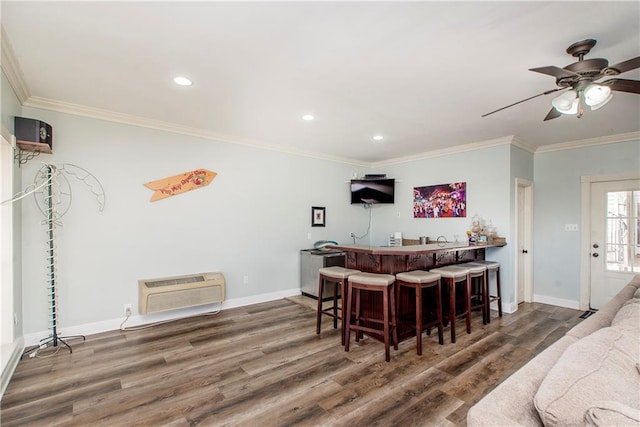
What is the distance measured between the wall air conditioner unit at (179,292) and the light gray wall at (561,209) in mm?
4979

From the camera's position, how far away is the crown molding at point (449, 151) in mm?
4527

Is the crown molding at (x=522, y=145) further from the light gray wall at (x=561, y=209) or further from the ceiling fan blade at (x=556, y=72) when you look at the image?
the ceiling fan blade at (x=556, y=72)

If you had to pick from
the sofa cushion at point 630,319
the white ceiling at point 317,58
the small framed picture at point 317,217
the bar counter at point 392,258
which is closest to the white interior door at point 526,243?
the white ceiling at point 317,58

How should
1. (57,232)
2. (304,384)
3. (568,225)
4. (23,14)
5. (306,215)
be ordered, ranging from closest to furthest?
(23,14) < (304,384) < (57,232) < (568,225) < (306,215)

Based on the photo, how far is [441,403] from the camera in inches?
89.0

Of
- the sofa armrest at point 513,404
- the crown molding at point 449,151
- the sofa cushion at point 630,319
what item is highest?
the crown molding at point 449,151

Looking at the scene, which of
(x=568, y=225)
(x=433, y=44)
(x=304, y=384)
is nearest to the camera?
(x=433, y=44)

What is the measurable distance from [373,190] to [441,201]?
1249 millimetres

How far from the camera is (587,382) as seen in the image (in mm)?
915

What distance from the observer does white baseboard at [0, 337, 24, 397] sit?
95.4 inches

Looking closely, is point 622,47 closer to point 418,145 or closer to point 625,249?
point 418,145

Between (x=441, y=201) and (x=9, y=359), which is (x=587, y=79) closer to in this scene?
(x=441, y=201)

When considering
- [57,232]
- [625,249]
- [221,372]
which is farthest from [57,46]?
[625,249]

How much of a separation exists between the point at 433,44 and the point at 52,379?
397 cm
